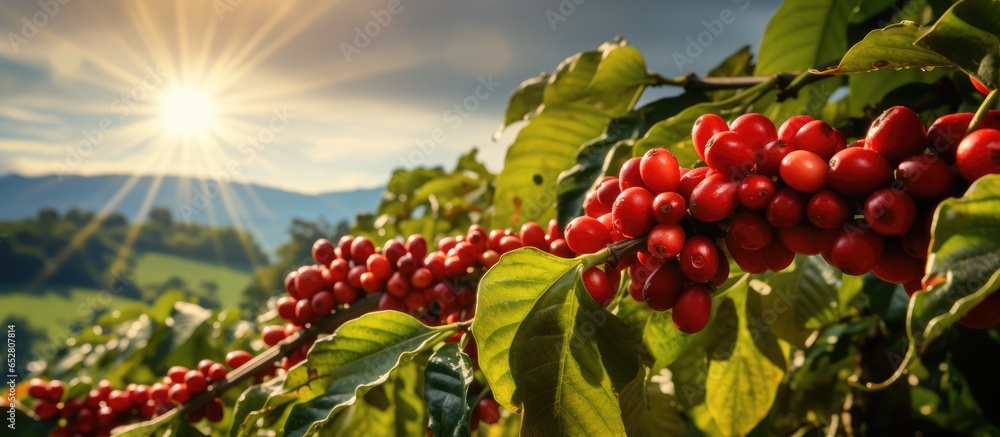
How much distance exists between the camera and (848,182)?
0.51 meters

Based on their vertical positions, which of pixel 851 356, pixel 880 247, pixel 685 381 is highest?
pixel 880 247

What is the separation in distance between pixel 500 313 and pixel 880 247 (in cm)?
35

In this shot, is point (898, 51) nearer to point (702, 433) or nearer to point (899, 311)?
point (899, 311)

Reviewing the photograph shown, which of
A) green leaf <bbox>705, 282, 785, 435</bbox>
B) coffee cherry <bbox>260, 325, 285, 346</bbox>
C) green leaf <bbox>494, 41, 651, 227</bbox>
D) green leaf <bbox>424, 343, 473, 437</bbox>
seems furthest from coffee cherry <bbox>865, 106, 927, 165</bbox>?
coffee cherry <bbox>260, 325, 285, 346</bbox>

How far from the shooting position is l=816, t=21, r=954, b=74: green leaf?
0.53m

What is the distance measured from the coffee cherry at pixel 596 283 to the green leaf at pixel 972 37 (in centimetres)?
35

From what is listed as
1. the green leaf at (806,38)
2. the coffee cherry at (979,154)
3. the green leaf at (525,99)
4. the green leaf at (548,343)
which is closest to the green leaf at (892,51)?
the coffee cherry at (979,154)

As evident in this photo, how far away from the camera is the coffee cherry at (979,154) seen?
1.48 ft

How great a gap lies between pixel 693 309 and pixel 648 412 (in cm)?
57

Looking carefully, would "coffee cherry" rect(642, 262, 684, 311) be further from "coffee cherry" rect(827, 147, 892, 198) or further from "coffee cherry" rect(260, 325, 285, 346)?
"coffee cherry" rect(260, 325, 285, 346)

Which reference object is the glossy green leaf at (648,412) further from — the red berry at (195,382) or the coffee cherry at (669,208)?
the red berry at (195,382)

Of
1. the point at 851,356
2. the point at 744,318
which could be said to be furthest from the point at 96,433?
the point at 851,356

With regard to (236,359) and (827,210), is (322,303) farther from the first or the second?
(827,210)

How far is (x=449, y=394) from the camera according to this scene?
685 mm
